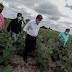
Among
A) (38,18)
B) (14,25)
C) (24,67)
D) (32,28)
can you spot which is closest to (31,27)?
(32,28)

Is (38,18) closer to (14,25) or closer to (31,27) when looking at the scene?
(31,27)

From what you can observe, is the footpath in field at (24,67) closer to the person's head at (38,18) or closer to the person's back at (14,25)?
the person's back at (14,25)

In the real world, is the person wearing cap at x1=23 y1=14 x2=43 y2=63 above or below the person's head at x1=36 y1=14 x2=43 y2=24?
below

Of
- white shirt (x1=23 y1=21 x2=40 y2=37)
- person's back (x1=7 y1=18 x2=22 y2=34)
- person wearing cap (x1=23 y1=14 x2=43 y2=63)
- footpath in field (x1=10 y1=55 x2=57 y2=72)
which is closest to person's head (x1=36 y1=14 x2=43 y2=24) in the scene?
person wearing cap (x1=23 y1=14 x2=43 y2=63)

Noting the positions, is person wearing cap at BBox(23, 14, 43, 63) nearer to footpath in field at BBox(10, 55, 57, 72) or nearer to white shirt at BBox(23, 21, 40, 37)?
white shirt at BBox(23, 21, 40, 37)

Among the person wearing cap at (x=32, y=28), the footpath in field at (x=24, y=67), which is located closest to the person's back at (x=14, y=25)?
the person wearing cap at (x=32, y=28)

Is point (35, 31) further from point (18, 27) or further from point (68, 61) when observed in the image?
point (68, 61)

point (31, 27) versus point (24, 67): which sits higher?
point (31, 27)

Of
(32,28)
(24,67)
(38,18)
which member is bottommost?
(24,67)

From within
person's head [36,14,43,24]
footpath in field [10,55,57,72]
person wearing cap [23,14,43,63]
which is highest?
person's head [36,14,43,24]

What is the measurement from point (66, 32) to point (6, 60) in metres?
2.83

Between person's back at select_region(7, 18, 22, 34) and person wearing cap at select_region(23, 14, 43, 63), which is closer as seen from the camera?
person wearing cap at select_region(23, 14, 43, 63)

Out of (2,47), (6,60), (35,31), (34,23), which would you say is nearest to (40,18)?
(34,23)

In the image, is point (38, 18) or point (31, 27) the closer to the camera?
point (38, 18)
